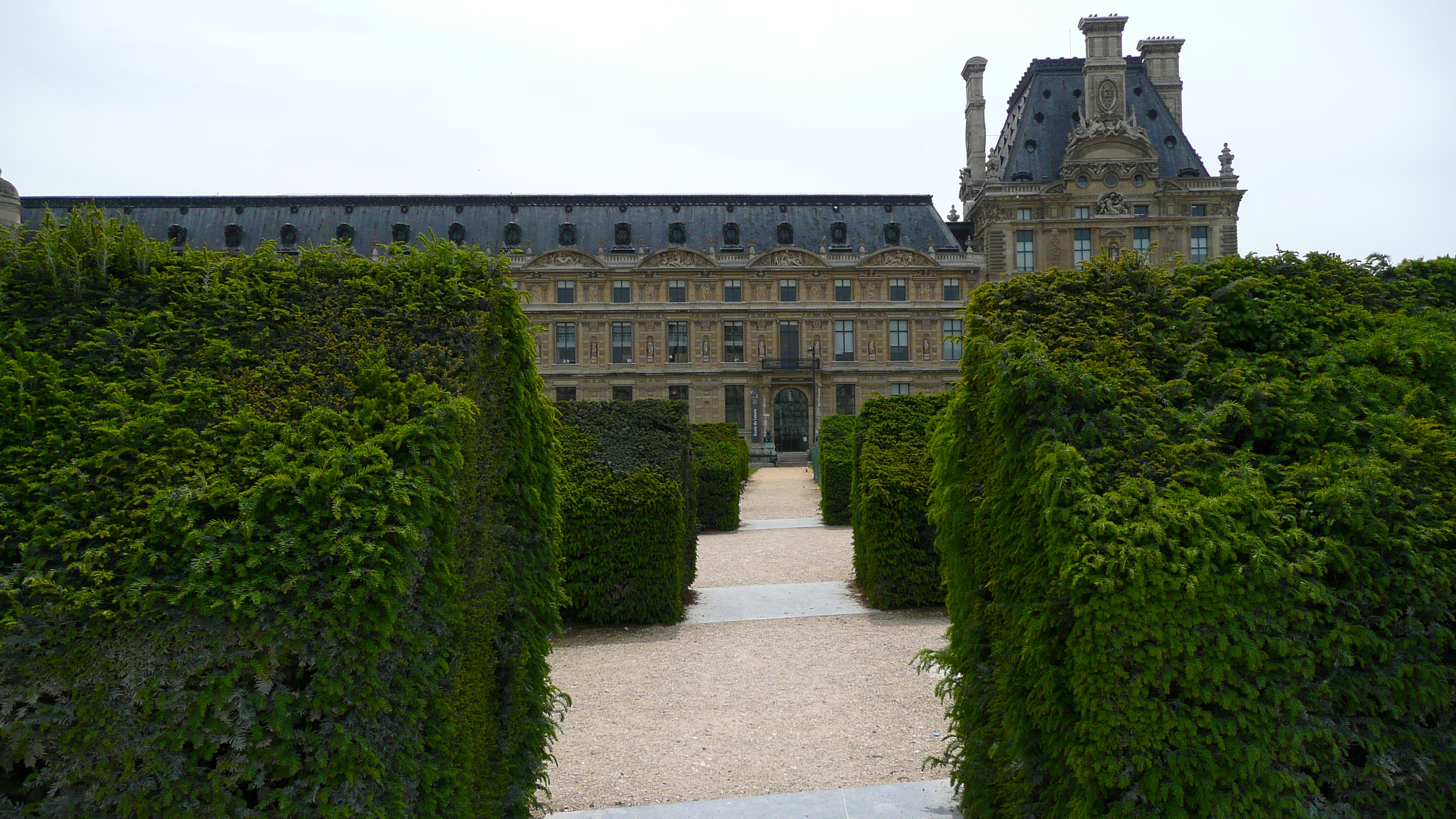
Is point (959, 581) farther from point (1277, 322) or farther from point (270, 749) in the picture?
point (270, 749)

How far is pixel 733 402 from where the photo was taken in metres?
47.0

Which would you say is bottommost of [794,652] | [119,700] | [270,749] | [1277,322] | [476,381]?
[794,652]

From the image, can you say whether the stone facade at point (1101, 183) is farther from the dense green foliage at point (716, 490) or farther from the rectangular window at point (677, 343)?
the dense green foliage at point (716, 490)

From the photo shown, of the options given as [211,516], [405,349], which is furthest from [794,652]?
[211,516]

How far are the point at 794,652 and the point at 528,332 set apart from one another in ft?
15.5

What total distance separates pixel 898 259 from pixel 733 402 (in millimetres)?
12417

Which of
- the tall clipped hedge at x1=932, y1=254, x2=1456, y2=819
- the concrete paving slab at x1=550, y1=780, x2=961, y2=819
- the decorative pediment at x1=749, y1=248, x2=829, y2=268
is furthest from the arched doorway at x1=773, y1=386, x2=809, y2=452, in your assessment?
the tall clipped hedge at x1=932, y1=254, x2=1456, y2=819

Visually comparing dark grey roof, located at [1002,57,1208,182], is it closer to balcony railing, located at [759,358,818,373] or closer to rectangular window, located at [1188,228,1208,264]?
rectangular window, located at [1188,228,1208,264]

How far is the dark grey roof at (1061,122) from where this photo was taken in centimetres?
4569

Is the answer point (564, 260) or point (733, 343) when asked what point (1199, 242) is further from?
point (564, 260)

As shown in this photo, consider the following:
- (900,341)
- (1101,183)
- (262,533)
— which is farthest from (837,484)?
(1101,183)

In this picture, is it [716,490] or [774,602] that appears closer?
[774,602]

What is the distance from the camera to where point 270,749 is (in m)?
2.44

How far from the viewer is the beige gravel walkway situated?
4777 millimetres
